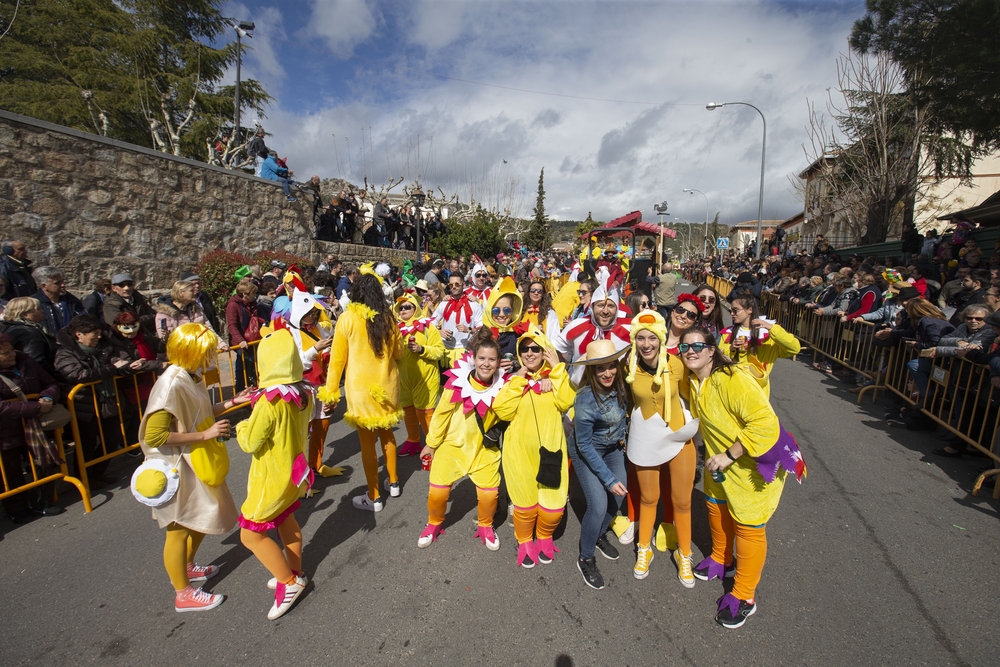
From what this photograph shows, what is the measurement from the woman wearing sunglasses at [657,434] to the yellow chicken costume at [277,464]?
2.01 metres

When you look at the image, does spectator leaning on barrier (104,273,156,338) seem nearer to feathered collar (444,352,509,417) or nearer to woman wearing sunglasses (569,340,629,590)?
feathered collar (444,352,509,417)

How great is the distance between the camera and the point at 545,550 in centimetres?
319

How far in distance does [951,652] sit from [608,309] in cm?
271

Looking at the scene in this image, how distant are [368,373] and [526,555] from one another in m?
1.77

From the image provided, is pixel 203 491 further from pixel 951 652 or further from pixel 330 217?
pixel 330 217

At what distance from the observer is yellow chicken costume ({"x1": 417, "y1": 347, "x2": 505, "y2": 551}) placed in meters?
3.16

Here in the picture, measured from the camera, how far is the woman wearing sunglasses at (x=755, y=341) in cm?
328

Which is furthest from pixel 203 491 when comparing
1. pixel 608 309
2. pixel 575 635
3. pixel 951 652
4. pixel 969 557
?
pixel 969 557

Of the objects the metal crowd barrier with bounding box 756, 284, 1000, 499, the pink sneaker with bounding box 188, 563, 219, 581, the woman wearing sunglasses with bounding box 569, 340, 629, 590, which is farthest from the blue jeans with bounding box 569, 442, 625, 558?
the metal crowd barrier with bounding box 756, 284, 1000, 499

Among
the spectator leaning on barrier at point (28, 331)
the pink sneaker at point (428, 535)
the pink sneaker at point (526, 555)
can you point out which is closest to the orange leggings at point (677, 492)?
the pink sneaker at point (526, 555)

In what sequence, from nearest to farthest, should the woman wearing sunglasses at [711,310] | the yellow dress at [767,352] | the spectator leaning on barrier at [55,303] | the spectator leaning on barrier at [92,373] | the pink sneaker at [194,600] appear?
the pink sneaker at [194,600], the yellow dress at [767,352], the spectator leaning on barrier at [92,373], the woman wearing sunglasses at [711,310], the spectator leaning on barrier at [55,303]

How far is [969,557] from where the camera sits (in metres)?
3.19

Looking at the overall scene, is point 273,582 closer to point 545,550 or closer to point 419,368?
point 545,550

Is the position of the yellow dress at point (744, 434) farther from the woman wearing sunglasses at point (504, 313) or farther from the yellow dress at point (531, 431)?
the woman wearing sunglasses at point (504, 313)
